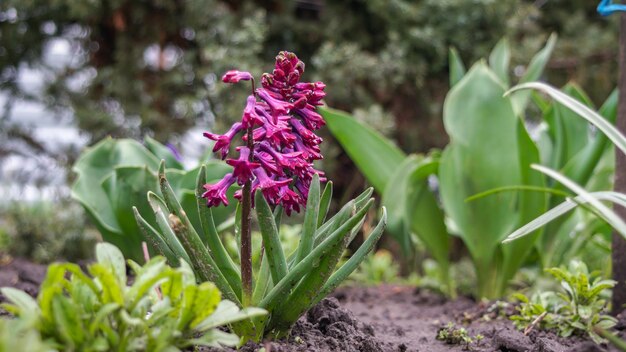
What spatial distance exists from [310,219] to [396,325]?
0.79m

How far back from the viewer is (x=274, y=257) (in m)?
1.26

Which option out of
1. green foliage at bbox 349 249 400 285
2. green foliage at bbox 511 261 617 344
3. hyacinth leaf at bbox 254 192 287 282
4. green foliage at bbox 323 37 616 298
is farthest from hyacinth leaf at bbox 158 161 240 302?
green foliage at bbox 349 249 400 285

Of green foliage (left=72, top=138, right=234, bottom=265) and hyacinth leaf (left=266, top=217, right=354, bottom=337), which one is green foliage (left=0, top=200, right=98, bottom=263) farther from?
hyacinth leaf (left=266, top=217, right=354, bottom=337)

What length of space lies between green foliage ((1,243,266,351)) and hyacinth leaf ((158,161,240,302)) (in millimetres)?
136

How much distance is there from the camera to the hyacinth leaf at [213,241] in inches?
51.4

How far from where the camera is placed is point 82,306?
1001 mm

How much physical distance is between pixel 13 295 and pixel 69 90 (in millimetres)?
3480

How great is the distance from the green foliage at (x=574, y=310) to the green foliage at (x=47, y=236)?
87.7 inches

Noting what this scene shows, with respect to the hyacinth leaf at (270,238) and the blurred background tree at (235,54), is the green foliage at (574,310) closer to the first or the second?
the hyacinth leaf at (270,238)

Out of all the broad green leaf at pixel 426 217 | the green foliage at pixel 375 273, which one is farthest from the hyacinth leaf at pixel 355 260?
the green foliage at pixel 375 273

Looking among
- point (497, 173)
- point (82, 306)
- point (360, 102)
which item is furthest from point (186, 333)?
point (360, 102)

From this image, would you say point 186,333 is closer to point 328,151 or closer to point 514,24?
point 328,151

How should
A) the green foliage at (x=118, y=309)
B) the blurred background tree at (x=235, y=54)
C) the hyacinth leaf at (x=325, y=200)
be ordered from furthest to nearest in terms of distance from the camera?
the blurred background tree at (x=235, y=54) < the hyacinth leaf at (x=325, y=200) < the green foliage at (x=118, y=309)

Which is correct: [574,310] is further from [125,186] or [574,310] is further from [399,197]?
[125,186]
